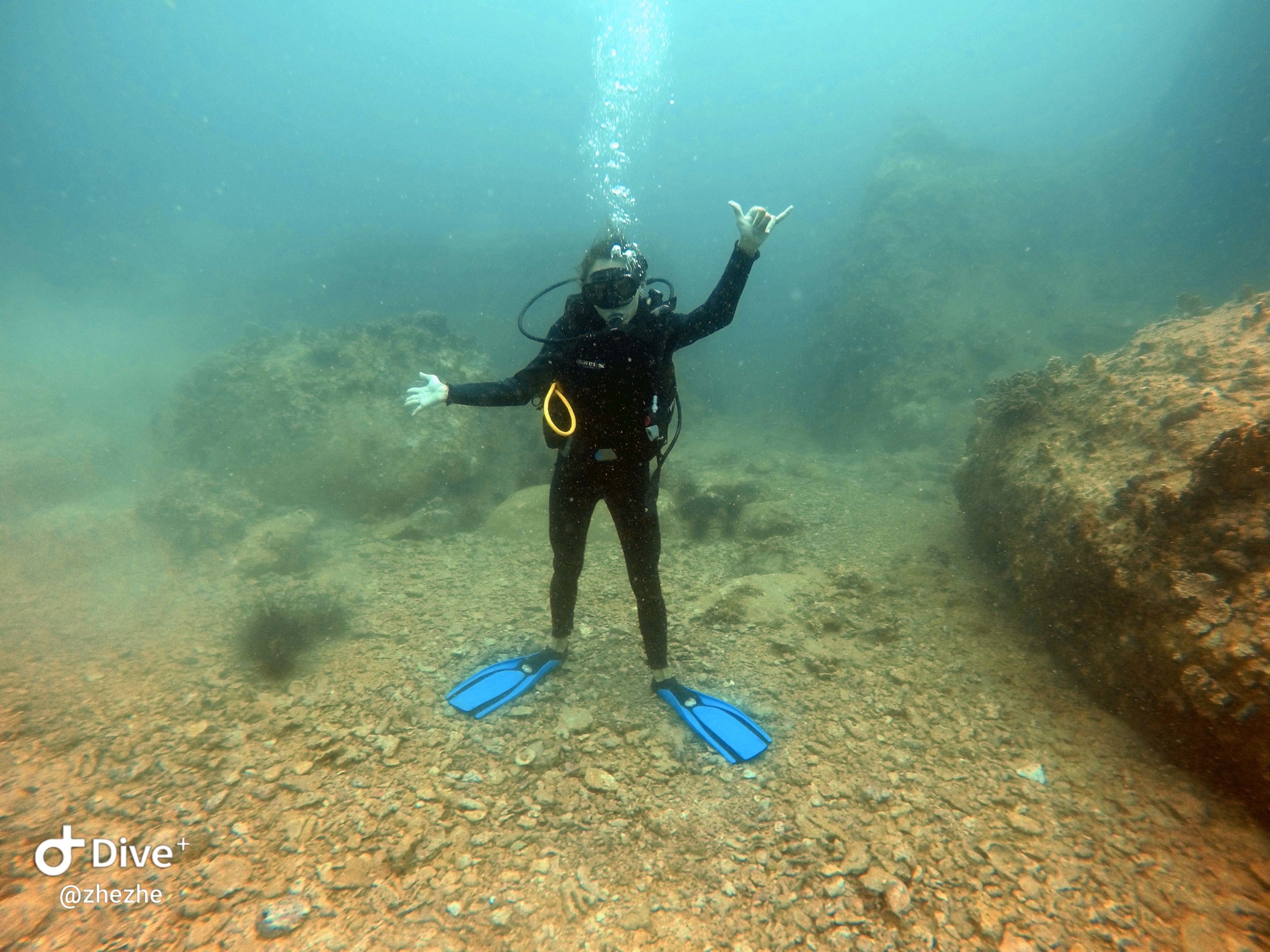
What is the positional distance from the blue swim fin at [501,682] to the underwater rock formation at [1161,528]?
3.76 m

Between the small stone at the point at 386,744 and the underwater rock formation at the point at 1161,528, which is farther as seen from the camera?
the small stone at the point at 386,744

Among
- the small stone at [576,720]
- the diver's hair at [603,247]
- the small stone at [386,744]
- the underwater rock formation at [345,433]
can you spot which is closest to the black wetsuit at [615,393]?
the diver's hair at [603,247]

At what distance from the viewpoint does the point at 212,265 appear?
43.2 metres

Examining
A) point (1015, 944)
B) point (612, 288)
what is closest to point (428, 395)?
point (612, 288)

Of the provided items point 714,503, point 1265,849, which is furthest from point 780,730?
point 714,503

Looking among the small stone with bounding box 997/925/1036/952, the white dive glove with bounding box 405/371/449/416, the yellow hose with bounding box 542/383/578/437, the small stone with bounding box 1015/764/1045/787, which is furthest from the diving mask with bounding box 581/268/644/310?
the small stone with bounding box 1015/764/1045/787

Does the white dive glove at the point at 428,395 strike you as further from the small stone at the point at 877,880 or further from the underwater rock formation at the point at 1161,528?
the underwater rock formation at the point at 1161,528

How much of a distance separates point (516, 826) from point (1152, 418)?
5241 mm

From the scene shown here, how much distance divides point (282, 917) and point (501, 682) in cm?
170

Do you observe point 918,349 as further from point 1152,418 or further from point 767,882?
point 767,882

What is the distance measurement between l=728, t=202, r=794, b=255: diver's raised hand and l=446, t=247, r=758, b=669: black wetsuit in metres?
0.05

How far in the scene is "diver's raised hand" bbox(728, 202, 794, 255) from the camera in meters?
3.00

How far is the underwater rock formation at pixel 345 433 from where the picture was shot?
28.6 ft

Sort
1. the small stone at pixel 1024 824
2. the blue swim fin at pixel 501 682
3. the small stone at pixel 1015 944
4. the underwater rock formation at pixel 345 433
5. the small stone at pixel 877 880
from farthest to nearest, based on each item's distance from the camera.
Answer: the underwater rock formation at pixel 345 433 < the blue swim fin at pixel 501 682 < the small stone at pixel 1024 824 < the small stone at pixel 877 880 < the small stone at pixel 1015 944
